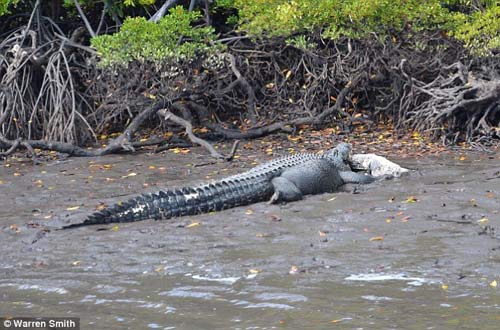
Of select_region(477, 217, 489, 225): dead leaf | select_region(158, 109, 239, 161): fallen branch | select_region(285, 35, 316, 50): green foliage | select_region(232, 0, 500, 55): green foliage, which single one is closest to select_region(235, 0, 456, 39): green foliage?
select_region(232, 0, 500, 55): green foliage

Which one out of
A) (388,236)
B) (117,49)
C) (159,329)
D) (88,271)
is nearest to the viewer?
(159,329)

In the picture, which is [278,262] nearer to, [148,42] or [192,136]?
[192,136]

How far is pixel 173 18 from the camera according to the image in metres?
12.3

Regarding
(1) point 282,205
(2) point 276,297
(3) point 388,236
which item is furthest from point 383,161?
(2) point 276,297

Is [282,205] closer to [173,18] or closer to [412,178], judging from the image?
[412,178]

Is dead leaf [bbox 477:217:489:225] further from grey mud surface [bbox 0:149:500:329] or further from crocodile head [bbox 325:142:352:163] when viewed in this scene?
crocodile head [bbox 325:142:352:163]

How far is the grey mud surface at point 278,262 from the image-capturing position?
202 inches

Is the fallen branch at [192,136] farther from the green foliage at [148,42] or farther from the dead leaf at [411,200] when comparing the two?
the dead leaf at [411,200]

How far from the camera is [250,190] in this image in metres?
8.46

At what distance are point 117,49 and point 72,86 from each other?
109 cm

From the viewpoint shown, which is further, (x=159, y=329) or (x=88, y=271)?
(x=88, y=271)

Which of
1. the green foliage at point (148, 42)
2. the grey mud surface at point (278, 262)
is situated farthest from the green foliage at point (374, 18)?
the grey mud surface at point (278, 262)
